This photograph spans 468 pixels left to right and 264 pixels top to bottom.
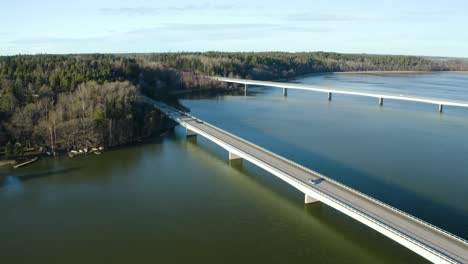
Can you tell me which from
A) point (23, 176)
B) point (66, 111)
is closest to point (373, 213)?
point (23, 176)

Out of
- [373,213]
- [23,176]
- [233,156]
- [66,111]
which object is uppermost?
[66,111]

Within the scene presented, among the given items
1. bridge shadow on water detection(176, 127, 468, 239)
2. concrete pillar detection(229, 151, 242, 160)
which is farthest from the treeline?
bridge shadow on water detection(176, 127, 468, 239)

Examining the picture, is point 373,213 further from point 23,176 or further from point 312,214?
point 23,176

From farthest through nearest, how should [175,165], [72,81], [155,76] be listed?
1. [155,76]
2. [72,81]
3. [175,165]

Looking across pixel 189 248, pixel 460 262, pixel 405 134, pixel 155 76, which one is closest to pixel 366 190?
pixel 460 262

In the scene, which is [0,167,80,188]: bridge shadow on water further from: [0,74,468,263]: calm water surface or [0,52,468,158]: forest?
[0,52,468,158]: forest

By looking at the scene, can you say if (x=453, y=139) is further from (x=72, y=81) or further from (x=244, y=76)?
(x=244, y=76)
